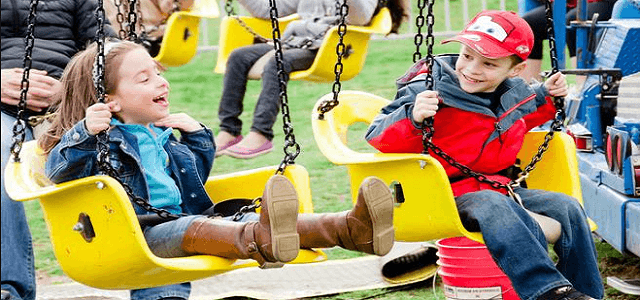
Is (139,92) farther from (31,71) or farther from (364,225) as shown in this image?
(364,225)

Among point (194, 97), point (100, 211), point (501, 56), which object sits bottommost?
Answer: point (194, 97)

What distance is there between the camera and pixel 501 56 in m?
3.90

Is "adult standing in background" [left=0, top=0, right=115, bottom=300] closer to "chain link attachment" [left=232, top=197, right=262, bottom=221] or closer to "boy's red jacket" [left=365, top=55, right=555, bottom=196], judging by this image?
"chain link attachment" [left=232, top=197, right=262, bottom=221]

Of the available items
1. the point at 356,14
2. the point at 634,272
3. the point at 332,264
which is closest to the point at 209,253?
the point at 332,264

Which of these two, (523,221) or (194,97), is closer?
(523,221)

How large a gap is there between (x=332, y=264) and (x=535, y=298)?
2.11 m

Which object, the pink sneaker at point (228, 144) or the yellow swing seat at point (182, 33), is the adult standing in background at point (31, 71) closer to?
the yellow swing seat at point (182, 33)

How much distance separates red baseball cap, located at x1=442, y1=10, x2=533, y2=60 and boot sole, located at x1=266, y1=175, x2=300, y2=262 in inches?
36.8

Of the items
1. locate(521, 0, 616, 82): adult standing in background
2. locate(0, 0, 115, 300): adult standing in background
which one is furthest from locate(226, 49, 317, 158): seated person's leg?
locate(0, 0, 115, 300): adult standing in background

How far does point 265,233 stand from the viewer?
3.34 meters

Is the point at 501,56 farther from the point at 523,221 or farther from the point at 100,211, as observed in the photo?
the point at 100,211

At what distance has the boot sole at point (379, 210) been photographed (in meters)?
3.32

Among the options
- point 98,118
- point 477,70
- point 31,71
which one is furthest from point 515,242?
point 31,71

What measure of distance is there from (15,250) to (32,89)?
57 centimetres
